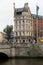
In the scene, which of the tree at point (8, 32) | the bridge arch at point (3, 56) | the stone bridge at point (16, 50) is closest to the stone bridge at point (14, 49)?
the stone bridge at point (16, 50)

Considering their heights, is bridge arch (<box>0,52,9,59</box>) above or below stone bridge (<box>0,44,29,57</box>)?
below

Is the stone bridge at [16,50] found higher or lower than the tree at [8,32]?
lower

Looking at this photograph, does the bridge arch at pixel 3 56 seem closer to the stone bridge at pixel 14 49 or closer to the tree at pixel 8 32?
the stone bridge at pixel 14 49

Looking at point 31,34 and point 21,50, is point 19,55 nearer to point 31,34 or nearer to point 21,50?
point 21,50

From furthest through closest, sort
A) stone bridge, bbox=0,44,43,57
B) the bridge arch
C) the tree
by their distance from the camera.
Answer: the tree
the bridge arch
stone bridge, bbox=0,44,43,57

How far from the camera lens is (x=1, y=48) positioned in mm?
72375

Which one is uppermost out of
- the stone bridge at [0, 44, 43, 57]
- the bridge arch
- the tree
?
the tree

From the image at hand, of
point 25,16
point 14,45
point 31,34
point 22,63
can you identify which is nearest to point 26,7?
point 25,16

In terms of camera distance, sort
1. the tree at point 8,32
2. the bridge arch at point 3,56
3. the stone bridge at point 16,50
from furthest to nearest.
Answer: the tree at point 8,32
the bridge arch at point 3,56
the stone bridge at point 16,50

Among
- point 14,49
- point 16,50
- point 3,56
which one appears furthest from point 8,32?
point 16,50

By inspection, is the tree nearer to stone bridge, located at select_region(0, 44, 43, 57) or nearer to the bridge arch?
the bridge arch

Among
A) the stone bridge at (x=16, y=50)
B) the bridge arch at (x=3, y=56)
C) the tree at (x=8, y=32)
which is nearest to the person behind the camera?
the stone bridge at (x=16, y=50)

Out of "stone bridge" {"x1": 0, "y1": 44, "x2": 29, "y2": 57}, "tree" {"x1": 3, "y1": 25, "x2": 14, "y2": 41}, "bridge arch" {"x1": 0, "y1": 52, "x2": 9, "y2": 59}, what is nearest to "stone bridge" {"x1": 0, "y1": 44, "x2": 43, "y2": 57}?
"stone bridge" {"x1": 0, "y1": 44, "x2": 29, "y2": 57}

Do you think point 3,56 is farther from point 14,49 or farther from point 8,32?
point 8,32
